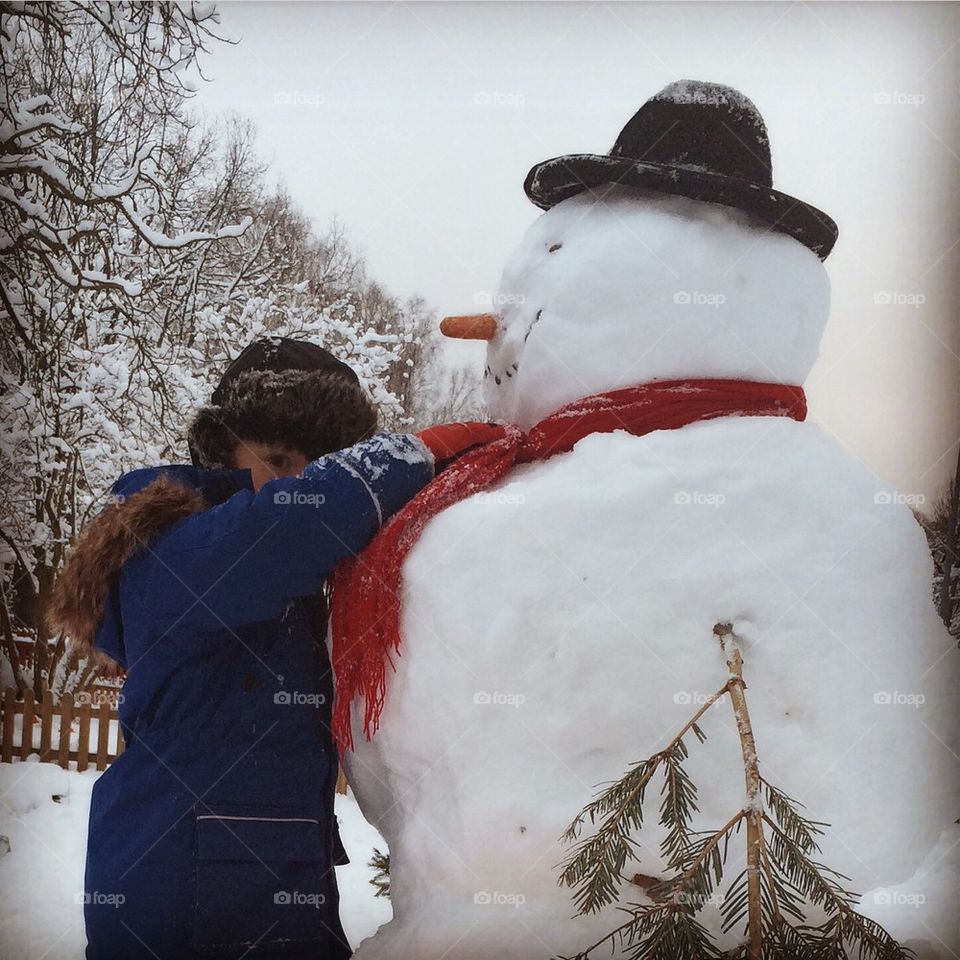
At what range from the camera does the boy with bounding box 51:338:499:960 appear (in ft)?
3.71

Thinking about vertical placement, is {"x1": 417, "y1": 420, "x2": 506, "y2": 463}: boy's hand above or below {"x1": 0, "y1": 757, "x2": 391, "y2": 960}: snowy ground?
above

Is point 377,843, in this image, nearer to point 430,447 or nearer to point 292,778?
point 292,778

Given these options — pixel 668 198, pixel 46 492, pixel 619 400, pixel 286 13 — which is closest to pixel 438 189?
pixel 286 13

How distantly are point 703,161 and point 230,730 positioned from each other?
3.72ft

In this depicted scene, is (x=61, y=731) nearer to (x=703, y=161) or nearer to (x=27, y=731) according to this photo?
(x=27, y=731)

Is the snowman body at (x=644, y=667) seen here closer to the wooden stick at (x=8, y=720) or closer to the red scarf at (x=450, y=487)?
the red scarf at (x=450, y=487)

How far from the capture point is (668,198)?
4.18 ft

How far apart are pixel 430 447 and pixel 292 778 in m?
0.54

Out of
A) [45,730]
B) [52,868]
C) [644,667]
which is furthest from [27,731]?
[644,667]

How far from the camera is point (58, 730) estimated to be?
4.93 metres

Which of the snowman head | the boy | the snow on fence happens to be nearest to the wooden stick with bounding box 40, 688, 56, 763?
the snow on fence

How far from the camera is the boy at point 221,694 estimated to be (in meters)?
1.13

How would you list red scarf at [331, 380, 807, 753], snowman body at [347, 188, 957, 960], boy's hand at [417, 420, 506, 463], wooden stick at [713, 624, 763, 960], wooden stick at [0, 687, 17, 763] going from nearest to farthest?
wooden stick at [713, 624, 763, 960]
snowman body at [347, 188, 957, 960]
red scarf at [331, 380, 807, 753]
boy's hand at [417, 420, 506, 463]
wooden stick at [0, 687, 17, 763]

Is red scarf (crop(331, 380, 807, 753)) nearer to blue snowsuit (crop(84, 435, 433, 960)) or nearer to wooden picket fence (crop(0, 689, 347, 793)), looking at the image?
blue snowsuit (crop(84, 435, 433, 960))
